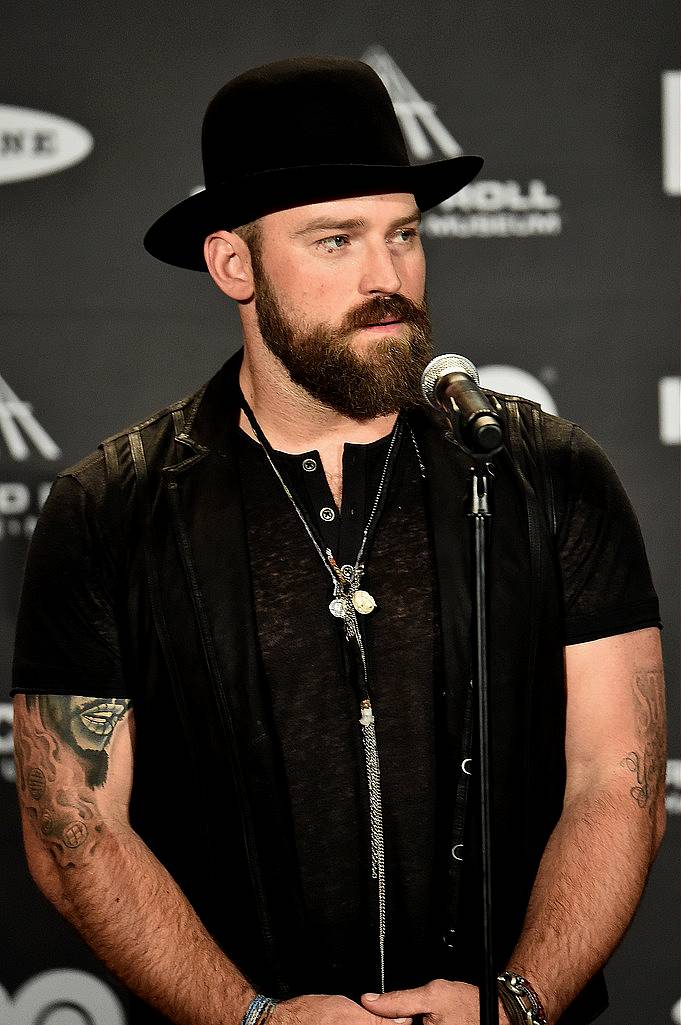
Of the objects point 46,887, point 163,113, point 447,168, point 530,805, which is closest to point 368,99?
point 447,168

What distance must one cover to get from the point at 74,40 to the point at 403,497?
1.75 meters

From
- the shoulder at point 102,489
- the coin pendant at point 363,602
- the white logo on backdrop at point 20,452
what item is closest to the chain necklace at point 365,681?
the coin pendant at point 363,602

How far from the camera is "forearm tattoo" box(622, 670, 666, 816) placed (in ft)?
8.21

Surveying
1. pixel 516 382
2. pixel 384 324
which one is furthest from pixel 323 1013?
pixel 516 382

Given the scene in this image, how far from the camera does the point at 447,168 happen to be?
267 centimetres

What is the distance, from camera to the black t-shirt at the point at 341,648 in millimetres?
2500

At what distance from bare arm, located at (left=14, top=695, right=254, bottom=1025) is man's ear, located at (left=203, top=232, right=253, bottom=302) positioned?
884mm

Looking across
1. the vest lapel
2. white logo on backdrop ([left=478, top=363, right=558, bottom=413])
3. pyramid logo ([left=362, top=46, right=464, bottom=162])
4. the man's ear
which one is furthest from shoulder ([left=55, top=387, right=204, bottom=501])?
pyramid logo ([left=362, top=46, right=464, bottom=162])

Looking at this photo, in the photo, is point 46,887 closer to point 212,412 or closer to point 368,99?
point 212,412

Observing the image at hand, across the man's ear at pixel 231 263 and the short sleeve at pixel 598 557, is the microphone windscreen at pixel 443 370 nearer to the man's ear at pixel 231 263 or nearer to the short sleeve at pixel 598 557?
the short sleeve at pixel 598 557

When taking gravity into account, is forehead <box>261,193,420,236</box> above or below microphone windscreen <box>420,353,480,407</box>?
above

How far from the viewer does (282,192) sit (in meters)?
2.60

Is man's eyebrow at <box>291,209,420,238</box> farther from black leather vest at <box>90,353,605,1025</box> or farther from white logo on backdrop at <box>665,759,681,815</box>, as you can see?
white logo on backdrop at <box>665,759,681,815</box>

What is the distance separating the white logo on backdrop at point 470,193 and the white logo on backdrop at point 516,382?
36cm
